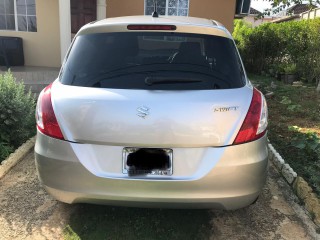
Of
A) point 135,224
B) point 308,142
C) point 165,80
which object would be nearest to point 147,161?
point 165,80

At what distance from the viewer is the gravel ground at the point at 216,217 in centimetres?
291

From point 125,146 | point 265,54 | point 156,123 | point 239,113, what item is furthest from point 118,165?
point 265,54

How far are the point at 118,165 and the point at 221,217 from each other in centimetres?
125

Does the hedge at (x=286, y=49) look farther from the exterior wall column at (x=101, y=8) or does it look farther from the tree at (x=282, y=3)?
the exterior wall column at (x=101, y=8)

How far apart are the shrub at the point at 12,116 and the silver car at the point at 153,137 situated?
193 cm

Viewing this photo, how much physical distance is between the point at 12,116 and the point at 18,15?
7.25 metres

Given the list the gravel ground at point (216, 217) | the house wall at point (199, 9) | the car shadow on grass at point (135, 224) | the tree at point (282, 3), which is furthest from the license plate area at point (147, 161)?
the house wall at point (199, 9)

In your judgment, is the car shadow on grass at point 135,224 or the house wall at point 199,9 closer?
the car shadow on grass at point 135,224

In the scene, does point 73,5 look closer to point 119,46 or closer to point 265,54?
point 265,54

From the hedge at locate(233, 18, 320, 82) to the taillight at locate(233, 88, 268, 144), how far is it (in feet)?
28.3

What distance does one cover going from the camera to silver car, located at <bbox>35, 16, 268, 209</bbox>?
2.45 m

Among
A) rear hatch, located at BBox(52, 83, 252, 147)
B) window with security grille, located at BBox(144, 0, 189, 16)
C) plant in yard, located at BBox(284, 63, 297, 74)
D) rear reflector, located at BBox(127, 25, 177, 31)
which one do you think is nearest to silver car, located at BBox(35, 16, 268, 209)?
rear hatch, located at BBox(52, 83, 252, 147)

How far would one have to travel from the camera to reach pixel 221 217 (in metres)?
3.18

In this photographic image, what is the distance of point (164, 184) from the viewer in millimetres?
2467
